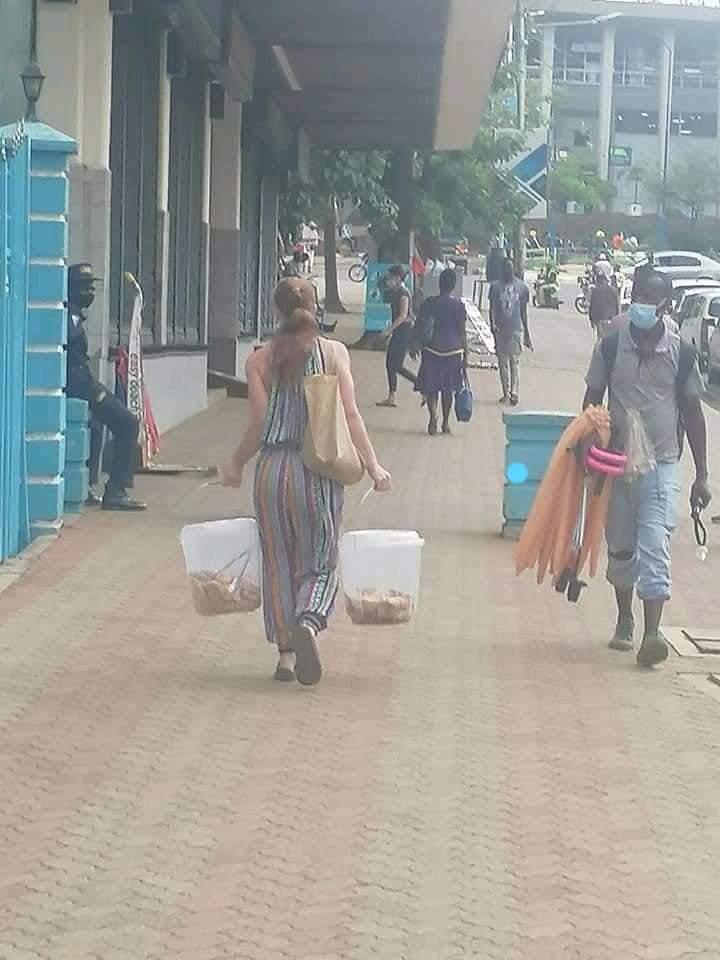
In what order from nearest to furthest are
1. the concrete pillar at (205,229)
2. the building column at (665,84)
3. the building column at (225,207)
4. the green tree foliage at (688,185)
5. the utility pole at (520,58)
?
the concrete pillar at (205,229) < the building column at (225,207) < the utility pole at (520,58) < the green tree foliage at (688,185) < the building column at (665,84)

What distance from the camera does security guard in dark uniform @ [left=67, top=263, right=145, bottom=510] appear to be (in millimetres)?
12633

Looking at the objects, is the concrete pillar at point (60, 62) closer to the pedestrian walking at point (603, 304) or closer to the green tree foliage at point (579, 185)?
the pedestrian walking at point (603, 304)

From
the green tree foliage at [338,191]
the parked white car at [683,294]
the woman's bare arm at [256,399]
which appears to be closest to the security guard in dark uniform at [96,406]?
the woman's bare arm at [256,399]

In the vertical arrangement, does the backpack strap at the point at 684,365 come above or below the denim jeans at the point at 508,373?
above

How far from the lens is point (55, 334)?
38.1 ft

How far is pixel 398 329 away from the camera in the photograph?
22.7 m

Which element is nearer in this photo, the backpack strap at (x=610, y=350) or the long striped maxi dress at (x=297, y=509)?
the long striped maxi dress at (x=297, y=509)

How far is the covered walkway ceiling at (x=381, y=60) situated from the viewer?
61.2 feet

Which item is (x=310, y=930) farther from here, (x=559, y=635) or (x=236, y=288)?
(x=236, y=288)

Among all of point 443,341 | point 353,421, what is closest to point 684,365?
point 353,421

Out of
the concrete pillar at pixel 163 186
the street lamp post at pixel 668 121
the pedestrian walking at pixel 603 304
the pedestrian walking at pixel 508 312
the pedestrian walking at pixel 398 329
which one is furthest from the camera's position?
the street lamp post at pixel 668 121

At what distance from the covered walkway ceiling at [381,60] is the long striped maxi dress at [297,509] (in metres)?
9.57

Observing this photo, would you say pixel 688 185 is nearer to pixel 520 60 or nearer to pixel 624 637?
pixel 520 60

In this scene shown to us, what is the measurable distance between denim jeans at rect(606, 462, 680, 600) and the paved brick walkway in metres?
0.45
